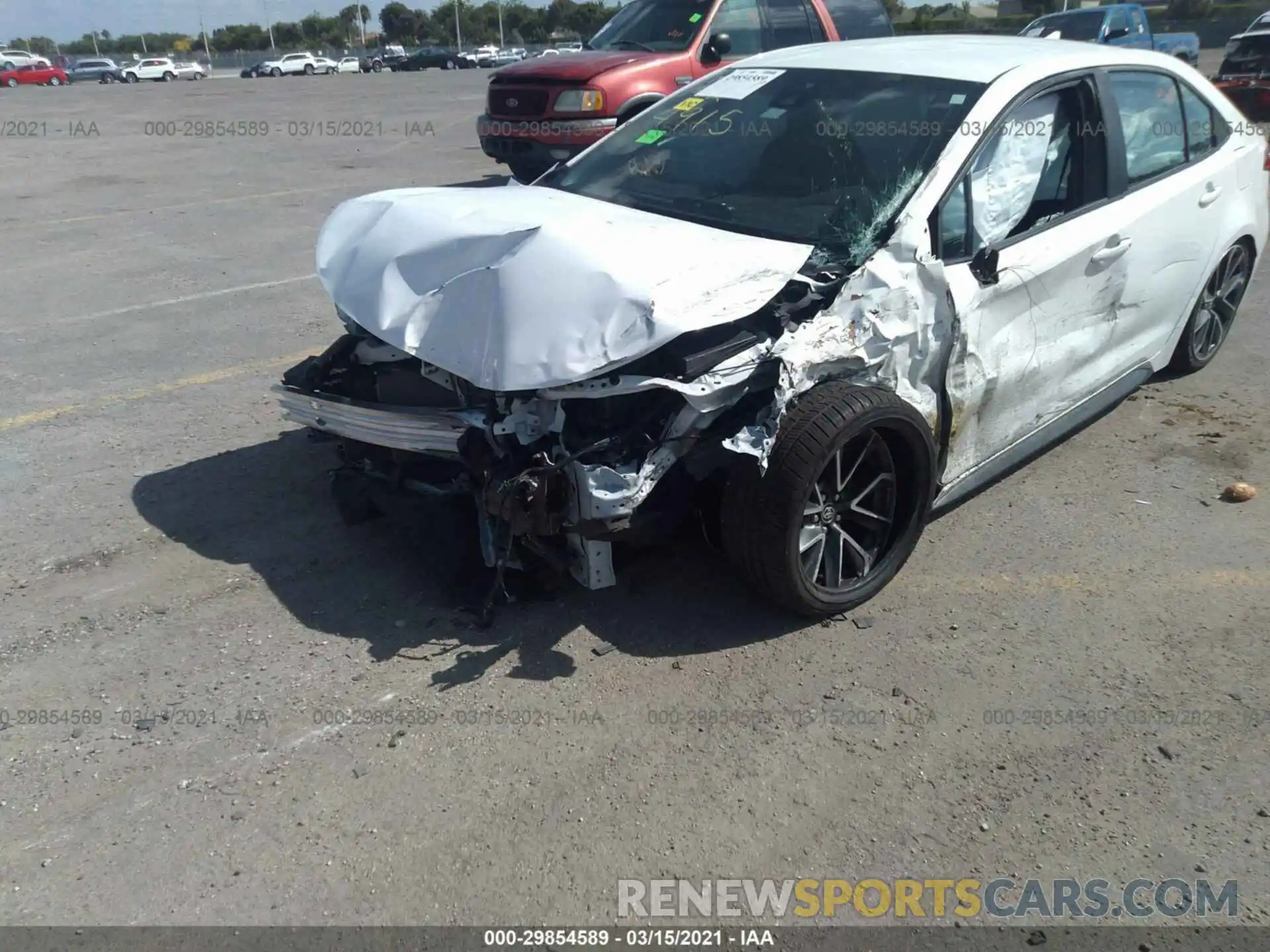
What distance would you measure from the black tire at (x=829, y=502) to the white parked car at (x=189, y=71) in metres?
60.7

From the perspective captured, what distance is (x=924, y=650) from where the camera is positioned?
11.6 feet

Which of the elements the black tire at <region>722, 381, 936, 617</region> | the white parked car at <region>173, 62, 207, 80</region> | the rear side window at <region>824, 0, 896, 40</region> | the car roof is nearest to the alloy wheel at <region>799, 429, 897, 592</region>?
the black tire at <region>722, 381, 936, 617</region>

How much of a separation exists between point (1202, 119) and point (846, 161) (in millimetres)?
2445

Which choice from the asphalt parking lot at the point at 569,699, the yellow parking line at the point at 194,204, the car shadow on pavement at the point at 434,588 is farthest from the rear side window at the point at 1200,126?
the yellow parking line at the point at 194,204

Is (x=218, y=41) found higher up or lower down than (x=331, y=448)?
higher up

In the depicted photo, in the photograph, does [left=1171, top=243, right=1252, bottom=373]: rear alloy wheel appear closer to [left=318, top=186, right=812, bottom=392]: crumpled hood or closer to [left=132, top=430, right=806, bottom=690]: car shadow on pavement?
[left=318, top=186, right=812, bottom=392]: crumpled hood

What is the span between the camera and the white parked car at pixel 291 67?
192 ft

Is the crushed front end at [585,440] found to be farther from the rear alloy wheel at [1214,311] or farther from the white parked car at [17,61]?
the white parked car at [17,61]

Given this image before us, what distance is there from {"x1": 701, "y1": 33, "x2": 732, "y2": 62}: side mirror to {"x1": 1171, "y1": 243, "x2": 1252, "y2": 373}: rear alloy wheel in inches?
234

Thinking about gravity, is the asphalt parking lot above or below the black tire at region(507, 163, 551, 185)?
below

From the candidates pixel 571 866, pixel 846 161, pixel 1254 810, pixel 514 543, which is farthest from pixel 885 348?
pixel 571 866

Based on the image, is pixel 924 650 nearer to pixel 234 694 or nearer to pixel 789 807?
pixel 789 807

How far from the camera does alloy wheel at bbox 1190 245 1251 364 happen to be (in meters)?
5.52

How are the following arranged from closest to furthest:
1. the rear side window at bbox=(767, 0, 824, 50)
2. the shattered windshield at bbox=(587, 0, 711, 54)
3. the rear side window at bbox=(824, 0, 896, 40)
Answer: the shattered windshield at bbox=(587, 0, 711, 54), the rear side window at bbox=(767, 0, 824, 50), the rear side window at bbox=(824, 0, 896, 40)
